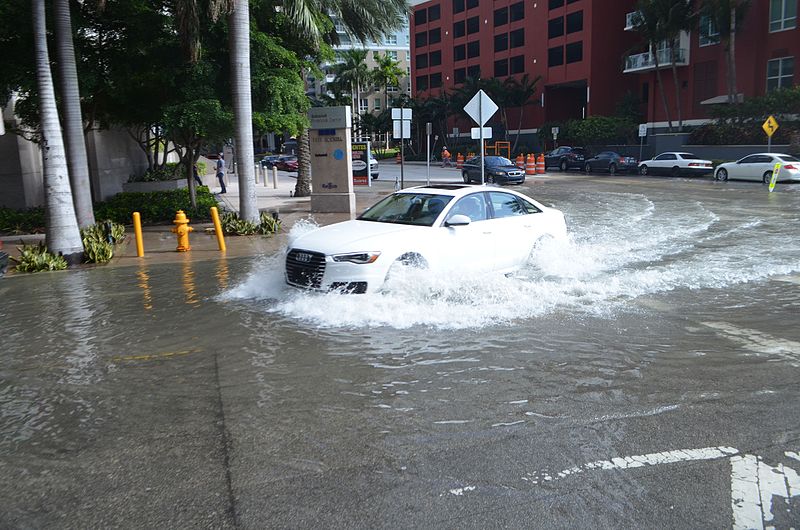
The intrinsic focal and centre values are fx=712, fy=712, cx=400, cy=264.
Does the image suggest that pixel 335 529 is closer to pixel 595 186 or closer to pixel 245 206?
pixel 245 206

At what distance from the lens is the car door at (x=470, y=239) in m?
9.23

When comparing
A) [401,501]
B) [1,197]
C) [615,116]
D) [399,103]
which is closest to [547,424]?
[401,501]

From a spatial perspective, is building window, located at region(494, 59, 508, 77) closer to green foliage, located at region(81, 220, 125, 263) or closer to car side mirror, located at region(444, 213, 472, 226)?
green foliage, located at region(81, 220, 125, 263)

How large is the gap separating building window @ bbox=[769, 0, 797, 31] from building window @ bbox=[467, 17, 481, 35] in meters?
35.4

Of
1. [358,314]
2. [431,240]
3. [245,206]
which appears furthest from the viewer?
[245,206]

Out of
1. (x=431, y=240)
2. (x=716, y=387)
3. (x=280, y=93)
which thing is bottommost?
(x=716, y=387)

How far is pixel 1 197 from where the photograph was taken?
19.5m

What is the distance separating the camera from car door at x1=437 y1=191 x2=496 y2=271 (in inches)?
364

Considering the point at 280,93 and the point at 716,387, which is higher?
the point at 280,93

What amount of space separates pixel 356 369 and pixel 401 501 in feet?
8.23

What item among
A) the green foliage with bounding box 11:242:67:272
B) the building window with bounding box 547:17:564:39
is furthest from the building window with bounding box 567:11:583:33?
the green foliage with bounding box 11:242:67:272

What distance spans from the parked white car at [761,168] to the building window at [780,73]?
52.8ft

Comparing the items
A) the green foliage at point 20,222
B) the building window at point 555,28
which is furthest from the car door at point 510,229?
the building window at point 555,28

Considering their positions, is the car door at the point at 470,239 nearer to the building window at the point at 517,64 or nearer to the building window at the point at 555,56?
the building window at the point at 555,56
